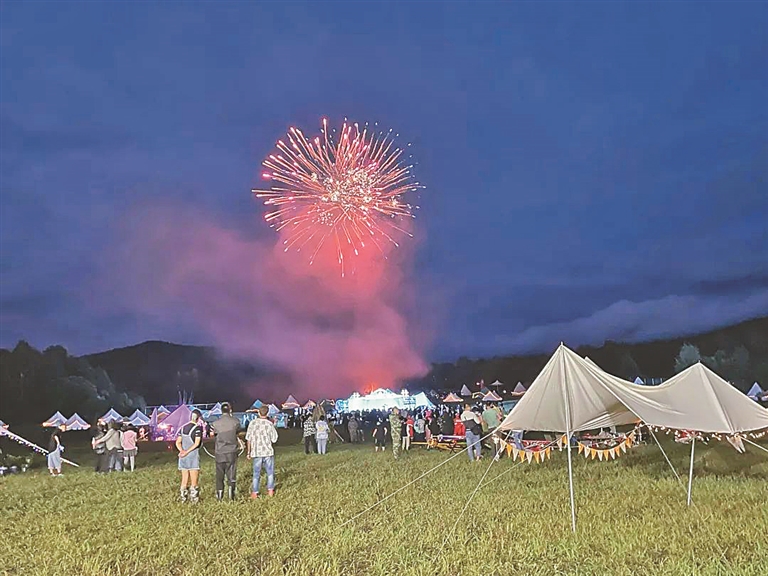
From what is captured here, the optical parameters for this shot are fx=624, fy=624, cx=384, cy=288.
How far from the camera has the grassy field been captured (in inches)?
291

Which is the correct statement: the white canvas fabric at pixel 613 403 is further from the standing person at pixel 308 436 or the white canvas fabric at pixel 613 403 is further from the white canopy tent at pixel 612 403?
the standing person at pixel 308 436

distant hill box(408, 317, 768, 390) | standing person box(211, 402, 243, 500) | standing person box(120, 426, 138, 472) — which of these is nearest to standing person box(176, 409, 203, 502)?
standing person box(211, 402, 243, 500)

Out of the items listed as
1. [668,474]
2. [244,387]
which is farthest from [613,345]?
[668,474]

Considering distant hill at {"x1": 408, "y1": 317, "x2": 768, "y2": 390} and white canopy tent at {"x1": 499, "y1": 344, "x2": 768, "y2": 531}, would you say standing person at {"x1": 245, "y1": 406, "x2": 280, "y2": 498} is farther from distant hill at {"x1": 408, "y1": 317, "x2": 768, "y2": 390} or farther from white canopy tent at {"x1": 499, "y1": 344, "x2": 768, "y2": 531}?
distant hill at {"x1": 408, "y1": 317, "x2": 768, "y2": 390}

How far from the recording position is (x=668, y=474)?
1378 cm

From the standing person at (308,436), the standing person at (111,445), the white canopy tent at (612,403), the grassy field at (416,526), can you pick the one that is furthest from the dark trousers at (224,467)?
the standing person at (308,436)

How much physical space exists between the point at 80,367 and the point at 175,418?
1931 inches

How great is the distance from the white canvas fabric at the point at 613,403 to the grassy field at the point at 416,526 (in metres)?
1.33

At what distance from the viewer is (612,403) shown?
34.1ft

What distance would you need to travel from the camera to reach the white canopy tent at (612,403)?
1027cm

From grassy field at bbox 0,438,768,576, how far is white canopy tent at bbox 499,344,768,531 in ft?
4.36

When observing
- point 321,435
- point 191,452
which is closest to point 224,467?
point 191,452

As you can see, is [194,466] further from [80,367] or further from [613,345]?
[613,345]

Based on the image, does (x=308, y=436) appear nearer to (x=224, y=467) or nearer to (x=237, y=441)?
(x=237, y=441)
